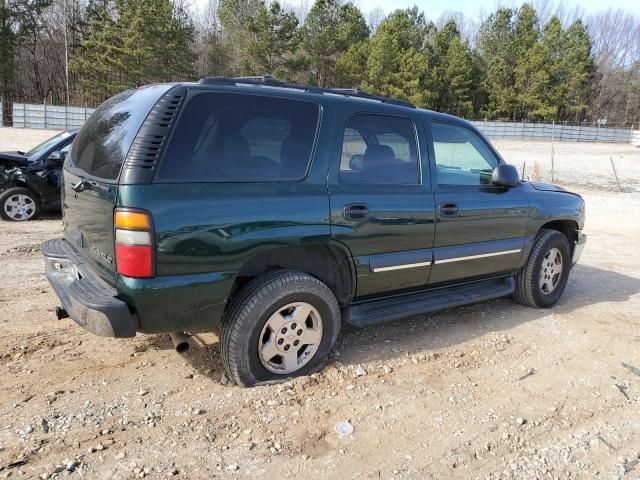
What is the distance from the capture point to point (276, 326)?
3373 millimetres

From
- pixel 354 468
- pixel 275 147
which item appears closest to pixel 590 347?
pixel 354 468

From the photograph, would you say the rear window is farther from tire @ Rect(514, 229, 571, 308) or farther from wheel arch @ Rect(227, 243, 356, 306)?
tire @ Rect(514, 229, 571, 308)

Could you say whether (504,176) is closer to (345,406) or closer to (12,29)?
(345,406)

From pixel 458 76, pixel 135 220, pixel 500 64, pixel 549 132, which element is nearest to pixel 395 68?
pixel 458 76

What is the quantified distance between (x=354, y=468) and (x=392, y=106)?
258cm

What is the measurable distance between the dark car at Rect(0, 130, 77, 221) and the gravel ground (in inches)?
153

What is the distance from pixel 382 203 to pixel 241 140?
1125mm

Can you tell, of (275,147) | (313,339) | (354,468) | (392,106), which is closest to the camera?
(354,468)

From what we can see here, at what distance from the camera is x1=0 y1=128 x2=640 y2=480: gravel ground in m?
2.75

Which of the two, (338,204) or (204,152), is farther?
(338,204)

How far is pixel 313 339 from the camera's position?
3578 millimetres

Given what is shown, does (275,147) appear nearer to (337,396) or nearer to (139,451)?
(337,396)

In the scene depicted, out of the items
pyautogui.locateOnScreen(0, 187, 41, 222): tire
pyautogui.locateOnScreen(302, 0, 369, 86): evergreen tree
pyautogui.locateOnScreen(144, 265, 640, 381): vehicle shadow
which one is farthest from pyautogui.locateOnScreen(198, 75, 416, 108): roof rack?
pyautogui.locateOnScreen(302, 0, 369, 86): evergreen tree

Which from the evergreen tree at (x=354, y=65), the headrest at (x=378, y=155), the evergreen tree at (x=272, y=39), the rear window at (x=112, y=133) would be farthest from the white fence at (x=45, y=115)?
the headrest at (x=378, y=155)
